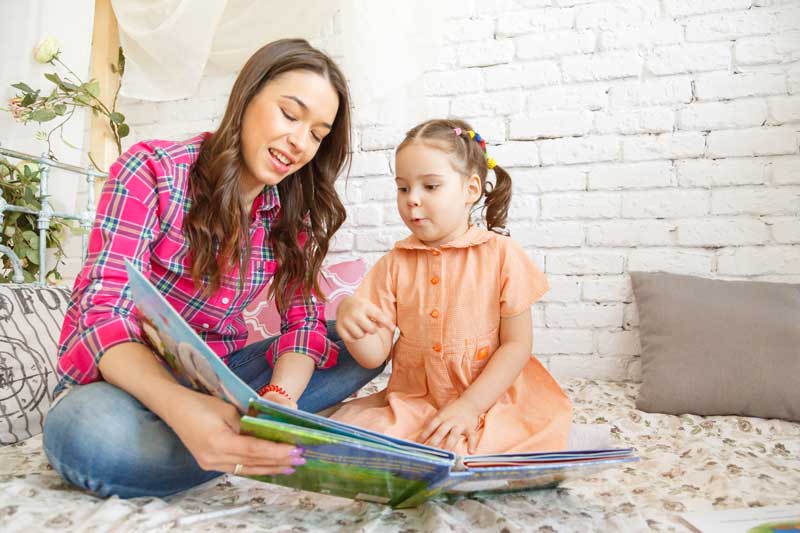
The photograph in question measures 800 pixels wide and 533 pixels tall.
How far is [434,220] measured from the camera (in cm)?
124

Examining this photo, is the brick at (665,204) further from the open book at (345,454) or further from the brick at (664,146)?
the open book at (345,454)

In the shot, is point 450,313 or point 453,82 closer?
point 450,313

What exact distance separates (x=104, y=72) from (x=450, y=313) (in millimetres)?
1752

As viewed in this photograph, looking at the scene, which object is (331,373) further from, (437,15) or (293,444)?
(437,15)

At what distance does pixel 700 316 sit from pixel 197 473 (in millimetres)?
1304

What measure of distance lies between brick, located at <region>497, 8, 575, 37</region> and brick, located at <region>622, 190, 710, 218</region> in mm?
577

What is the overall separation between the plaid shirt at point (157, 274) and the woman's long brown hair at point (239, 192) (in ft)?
0.08

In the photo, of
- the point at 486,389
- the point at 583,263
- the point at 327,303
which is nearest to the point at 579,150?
the point at 583,263

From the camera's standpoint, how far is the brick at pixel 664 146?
180 cm

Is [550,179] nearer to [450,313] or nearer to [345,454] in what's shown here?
[450,313]

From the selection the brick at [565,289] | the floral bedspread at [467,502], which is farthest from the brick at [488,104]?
the floral bedspread at [467,502]

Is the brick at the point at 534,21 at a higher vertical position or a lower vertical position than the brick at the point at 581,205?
higher

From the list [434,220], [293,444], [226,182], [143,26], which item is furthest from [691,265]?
[143,26]

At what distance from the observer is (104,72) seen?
222cm
